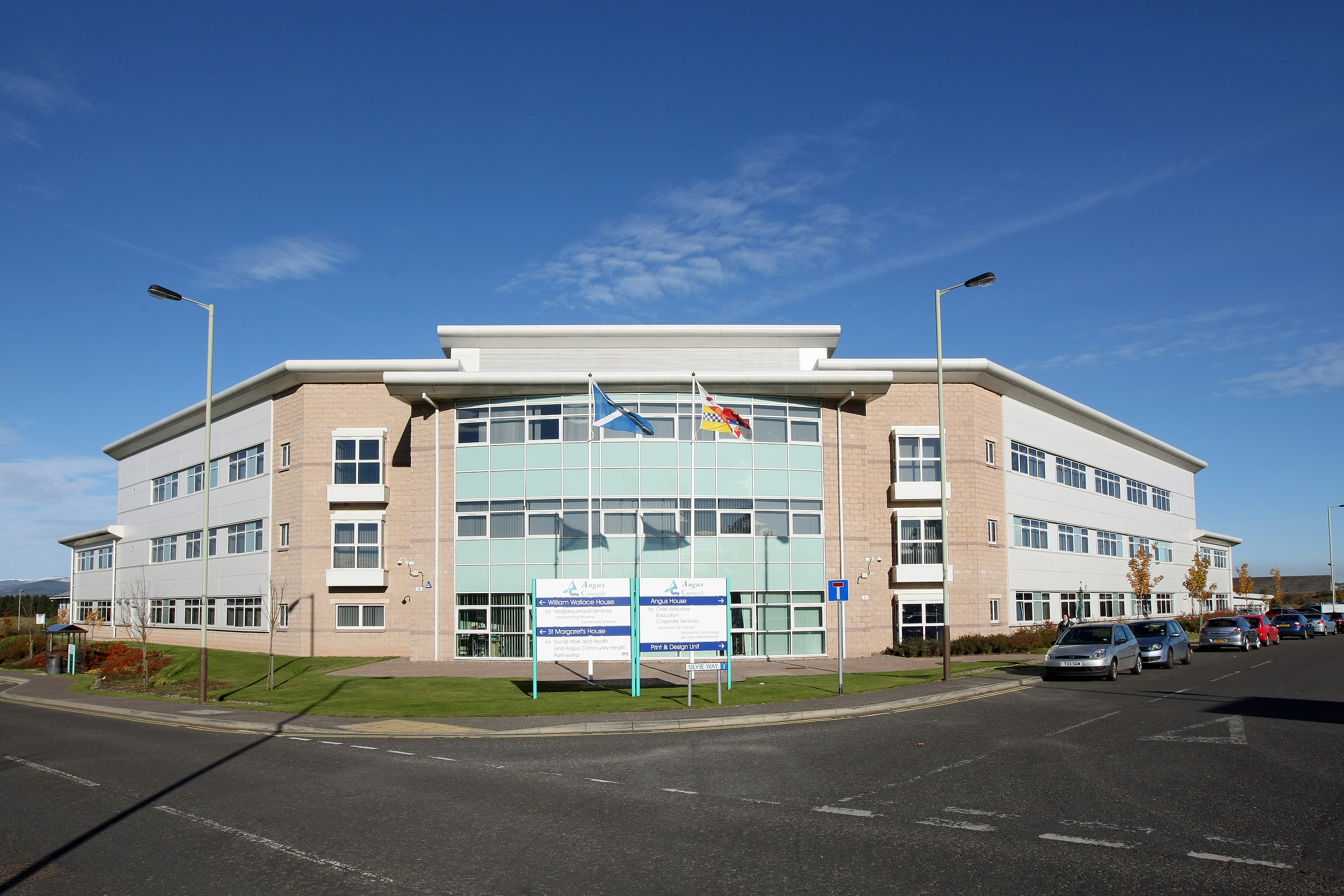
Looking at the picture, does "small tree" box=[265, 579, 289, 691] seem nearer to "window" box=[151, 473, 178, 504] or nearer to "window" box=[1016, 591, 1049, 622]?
"window" box=[151, 473, 178, 504]

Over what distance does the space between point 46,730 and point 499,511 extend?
1598 cm

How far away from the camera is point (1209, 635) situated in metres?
41.1

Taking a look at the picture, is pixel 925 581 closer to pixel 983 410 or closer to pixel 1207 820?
pixel 983 410

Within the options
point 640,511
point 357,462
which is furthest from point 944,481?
point 357,462

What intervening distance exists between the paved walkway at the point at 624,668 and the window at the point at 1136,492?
25147 millimetres

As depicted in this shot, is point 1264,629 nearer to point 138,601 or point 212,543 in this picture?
point 212,543

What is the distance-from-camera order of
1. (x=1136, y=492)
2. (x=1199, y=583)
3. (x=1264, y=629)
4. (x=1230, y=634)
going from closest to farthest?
(x=1230, y=634) → (x=1264, y=629) → (x=1136, y=492) → (x=1199, y=583)

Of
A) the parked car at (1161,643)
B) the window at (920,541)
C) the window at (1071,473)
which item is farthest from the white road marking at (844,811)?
the window at (1071,473)

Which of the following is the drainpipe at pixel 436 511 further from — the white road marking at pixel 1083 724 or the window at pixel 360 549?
the white road marking at pixel 1083 724

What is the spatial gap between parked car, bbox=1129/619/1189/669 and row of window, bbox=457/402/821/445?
12162mm

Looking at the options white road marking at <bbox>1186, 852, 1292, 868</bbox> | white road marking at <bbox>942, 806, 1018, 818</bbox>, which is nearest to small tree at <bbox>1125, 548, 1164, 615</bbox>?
white road marking at <bbox>942, 806, 1018, 818</bbox>

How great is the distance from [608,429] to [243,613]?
19.8m

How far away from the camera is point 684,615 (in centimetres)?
2212

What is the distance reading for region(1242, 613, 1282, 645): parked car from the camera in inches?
1734
